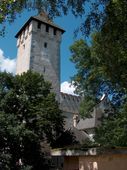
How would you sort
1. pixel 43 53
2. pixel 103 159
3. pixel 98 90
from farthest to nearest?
pixel 43 53
pixel 98 90
pixel 103 159

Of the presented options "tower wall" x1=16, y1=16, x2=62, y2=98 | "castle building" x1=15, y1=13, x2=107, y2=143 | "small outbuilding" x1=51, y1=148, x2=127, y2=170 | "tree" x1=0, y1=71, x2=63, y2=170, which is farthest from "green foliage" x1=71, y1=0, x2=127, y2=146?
"tower wall" x1=16, y1=16, x2=62, y2=98

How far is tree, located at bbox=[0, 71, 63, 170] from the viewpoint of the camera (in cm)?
2328

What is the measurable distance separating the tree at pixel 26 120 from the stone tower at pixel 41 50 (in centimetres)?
1339

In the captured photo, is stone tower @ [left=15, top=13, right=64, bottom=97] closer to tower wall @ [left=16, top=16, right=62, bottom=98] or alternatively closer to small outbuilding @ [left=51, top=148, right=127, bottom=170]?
tower wall @ [left=16, top=16, right=62, bottom=98]

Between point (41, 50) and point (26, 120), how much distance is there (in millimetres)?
18859

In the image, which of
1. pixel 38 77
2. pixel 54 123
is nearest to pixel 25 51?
pixel 38 77

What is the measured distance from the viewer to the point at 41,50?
43.3 m

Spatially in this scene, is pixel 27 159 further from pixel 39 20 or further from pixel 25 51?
pixel 39 20

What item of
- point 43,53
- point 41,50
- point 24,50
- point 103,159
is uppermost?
point 24,50

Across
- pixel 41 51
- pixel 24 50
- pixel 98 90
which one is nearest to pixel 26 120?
pixel 98 90

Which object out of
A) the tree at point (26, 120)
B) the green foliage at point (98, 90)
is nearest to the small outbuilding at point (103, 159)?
the green foliage at point (98, 90)

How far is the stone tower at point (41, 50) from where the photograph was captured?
139ft

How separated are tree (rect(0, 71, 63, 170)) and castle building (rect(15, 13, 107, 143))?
1320 centimetres

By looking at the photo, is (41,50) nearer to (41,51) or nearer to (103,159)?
(41,51)
